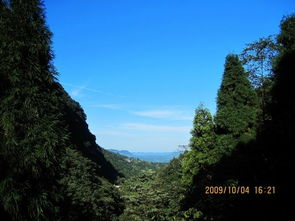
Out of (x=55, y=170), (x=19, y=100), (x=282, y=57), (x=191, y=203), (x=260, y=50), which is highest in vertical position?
(x=260, y=50)

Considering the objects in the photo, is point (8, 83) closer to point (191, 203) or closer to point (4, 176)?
point (4, 176)

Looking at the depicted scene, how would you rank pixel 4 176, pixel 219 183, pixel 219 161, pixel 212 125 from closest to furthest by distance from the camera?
pixel 4 176 < pixel 219 183 < pixel 219 161 < pixel 212 125

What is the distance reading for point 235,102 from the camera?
22.7m

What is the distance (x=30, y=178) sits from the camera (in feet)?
35.1

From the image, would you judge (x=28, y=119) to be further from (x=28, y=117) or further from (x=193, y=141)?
(x=193, y=141)

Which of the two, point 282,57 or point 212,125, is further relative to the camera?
point 212,125

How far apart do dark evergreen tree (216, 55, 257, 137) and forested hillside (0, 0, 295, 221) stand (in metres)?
0.08

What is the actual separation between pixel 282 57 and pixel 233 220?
9870 mm

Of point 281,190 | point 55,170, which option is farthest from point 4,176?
point 281,190

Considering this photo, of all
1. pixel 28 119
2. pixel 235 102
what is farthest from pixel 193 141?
pixel 28 119
